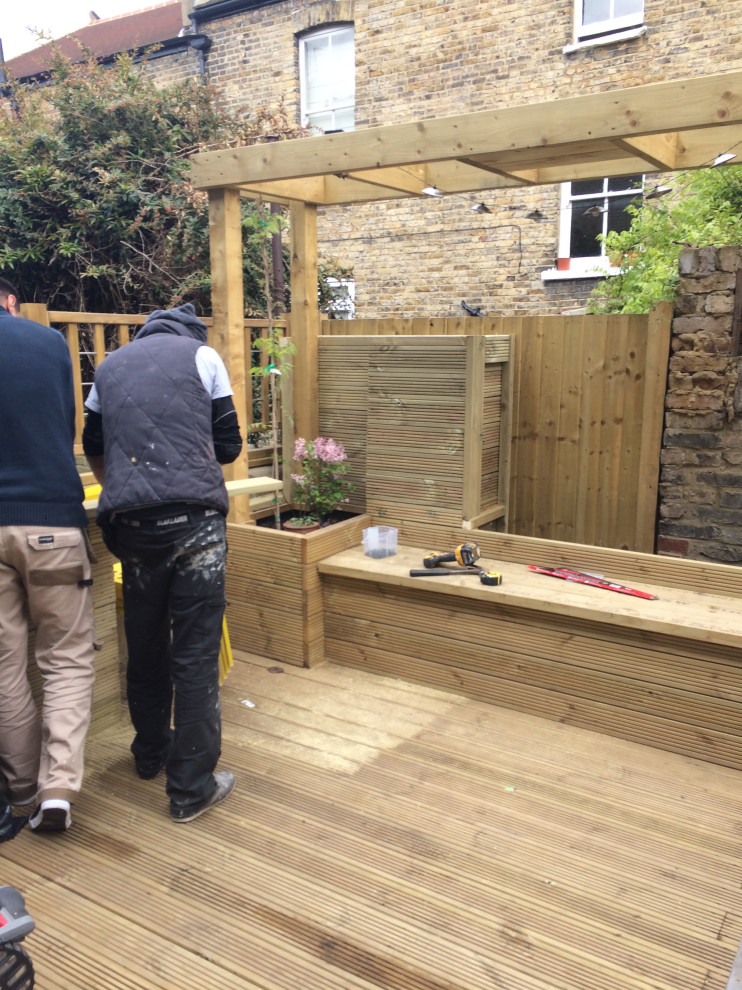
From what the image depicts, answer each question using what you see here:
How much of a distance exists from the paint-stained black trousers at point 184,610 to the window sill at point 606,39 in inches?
351

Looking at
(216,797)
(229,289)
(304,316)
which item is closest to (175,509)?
(216,797)

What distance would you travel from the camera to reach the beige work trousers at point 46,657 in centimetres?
269

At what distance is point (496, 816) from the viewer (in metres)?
2.85

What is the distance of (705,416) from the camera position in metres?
4.15

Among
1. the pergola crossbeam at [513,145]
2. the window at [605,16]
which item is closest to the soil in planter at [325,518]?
the pergola crossbeam at [513,145]

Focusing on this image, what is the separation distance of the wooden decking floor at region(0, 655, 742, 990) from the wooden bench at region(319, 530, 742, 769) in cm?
16

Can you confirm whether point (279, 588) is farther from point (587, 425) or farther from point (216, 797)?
point (587, 425)

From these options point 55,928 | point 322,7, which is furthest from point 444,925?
point 322,7

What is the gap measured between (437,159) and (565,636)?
7.23 feet

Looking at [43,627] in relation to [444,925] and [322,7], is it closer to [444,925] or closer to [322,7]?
[444,925]

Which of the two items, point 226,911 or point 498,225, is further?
point 498,225

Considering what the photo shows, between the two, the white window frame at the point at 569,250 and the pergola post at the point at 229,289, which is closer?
the pergola post at the point at 229,289

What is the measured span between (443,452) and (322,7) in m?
9.36

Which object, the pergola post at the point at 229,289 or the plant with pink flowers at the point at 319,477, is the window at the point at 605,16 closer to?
the pergola post at the point at 229,289
